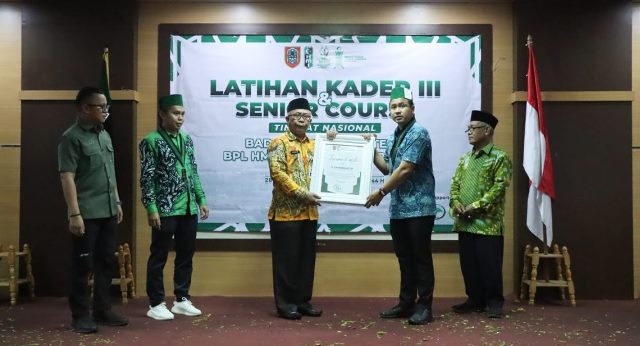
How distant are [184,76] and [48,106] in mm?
1121

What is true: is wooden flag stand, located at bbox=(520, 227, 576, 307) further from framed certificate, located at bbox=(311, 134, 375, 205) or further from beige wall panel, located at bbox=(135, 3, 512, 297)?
framed certificate, located at bbox=(311, 134, 375, 205)

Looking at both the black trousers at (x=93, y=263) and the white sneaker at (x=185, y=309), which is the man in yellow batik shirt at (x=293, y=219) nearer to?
the white sneaker at (x=185, y=309)

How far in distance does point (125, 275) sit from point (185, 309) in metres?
0.79

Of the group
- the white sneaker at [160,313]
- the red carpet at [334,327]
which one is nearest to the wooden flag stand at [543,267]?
the red carpet at [334,327]

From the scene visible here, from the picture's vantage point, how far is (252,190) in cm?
464

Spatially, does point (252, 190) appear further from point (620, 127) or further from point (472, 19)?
point (620, 127)

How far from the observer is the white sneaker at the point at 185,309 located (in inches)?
154

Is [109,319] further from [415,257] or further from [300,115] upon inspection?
[415,257]

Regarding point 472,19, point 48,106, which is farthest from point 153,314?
point 472,19

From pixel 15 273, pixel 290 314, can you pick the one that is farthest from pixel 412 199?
pixel 15 273

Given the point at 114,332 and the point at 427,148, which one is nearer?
the point at 114,332

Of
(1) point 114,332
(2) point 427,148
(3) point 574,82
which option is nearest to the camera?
(1) point 114,332

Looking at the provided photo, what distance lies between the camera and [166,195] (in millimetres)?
3787

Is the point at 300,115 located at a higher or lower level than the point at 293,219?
higher
